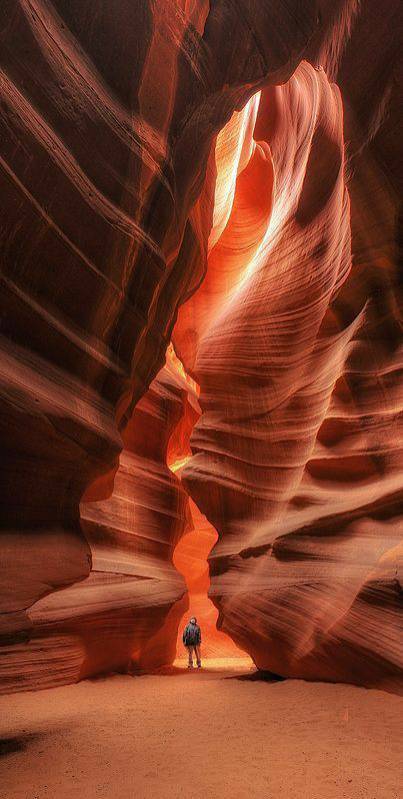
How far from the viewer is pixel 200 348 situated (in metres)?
10.1

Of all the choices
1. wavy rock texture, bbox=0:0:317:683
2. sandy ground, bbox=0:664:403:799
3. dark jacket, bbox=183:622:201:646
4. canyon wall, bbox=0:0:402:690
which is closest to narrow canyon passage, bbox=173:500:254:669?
dark jacket, bbox=183:622:201:646

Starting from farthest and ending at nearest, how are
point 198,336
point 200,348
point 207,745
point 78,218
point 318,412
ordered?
point 198,336 → point 200,348 → point 318,412 → point 78,218 → point 207,745

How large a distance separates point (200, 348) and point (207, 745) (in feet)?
22.6

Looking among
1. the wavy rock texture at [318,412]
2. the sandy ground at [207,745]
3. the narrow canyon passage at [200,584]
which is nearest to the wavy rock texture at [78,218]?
Answer: the sandy ground at [207,745]

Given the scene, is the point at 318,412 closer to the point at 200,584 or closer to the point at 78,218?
the point at 78,218

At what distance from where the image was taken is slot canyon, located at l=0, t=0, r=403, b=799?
13.8 feet

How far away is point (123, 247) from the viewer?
5.04m

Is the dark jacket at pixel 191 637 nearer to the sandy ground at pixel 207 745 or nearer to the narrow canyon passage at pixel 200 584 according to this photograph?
the sandy ground at pixel 207 745

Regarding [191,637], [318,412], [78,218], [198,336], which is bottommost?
[191,637]

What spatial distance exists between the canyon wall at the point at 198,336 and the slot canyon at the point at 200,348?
29 mm

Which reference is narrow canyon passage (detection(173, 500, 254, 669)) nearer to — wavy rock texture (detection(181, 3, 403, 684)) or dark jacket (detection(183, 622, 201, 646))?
dark jacket (detection(183, 622, 201, 646))

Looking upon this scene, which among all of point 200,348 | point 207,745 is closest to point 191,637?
point 200,348

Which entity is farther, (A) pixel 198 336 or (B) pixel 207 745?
(A) pixel 198 336

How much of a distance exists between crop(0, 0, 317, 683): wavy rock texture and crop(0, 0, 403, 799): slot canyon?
0.02 m
